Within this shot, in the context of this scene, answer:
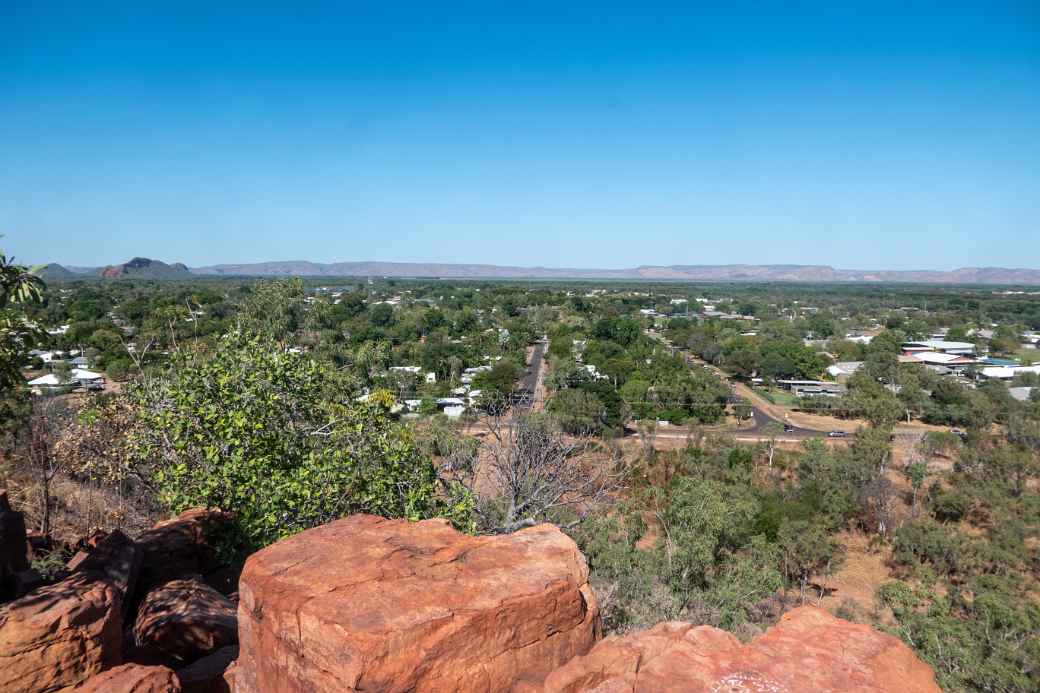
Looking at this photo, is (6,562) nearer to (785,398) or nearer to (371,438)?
(371,438)

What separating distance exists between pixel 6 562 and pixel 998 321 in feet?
510

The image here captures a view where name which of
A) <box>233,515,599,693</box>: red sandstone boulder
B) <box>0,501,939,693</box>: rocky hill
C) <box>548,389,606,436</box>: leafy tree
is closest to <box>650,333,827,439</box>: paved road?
<box>548,389,606,436</box>: leafy tree

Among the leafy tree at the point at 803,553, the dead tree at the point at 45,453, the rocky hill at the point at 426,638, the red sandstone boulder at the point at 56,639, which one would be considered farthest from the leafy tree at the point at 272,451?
the leafy tree at the point at 803,553

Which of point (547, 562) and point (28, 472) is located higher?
point (547, 562)

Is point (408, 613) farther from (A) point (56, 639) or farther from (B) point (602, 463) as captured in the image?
(B) point (602, 463)

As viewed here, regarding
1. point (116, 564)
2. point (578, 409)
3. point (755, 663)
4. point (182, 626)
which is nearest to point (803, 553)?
point (755, 663)

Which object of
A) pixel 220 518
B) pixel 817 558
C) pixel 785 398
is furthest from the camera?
pixel 785 398

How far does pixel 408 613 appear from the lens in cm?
466

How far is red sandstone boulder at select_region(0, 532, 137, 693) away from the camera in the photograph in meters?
5.03

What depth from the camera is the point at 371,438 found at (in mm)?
9977

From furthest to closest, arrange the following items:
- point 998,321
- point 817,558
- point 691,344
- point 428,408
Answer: point 998,321 → point 691,344 → point 428,408 → point 817,558

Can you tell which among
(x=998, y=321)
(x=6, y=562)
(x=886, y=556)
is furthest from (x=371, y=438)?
(x=998, y=321)

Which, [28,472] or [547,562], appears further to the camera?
[28,472]

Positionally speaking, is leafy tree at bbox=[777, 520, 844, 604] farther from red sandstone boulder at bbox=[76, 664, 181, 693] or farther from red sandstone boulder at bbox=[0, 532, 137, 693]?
red sandstone boulder at bbox=[0, 532, 137, 693]
